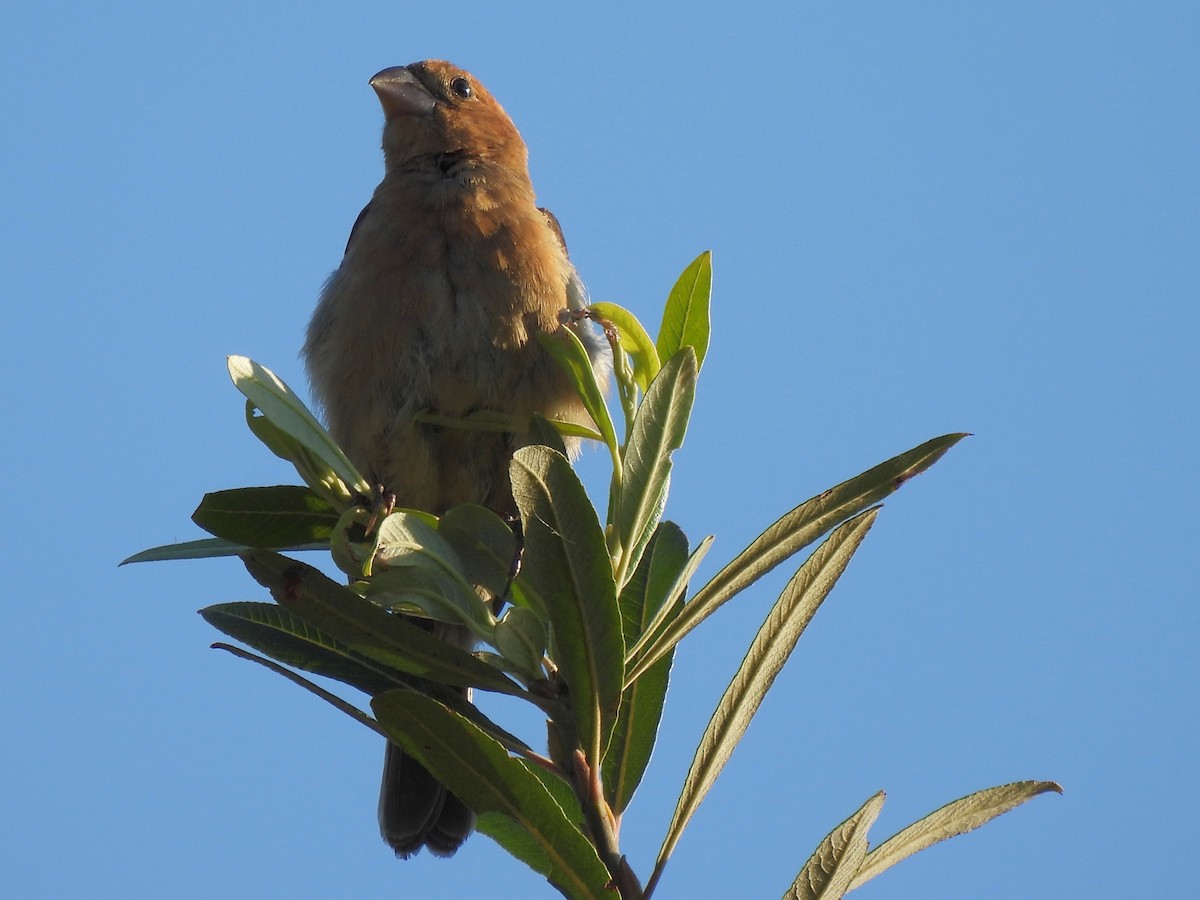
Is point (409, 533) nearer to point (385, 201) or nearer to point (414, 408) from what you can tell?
point (414, 408)

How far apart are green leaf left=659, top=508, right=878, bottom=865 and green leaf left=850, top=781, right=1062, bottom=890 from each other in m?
0.29

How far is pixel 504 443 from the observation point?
3.82 metres

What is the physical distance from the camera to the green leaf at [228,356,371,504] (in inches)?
90.0

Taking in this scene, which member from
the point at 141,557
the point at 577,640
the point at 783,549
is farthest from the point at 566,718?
the point at 141,557

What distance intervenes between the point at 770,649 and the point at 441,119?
3.28 m

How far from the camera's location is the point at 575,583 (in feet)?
6.40

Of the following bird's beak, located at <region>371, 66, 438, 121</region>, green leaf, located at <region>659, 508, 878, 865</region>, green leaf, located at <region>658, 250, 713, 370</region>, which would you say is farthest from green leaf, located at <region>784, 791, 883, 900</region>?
bird's beak, located at <region>371, 66, 438, 121</region>

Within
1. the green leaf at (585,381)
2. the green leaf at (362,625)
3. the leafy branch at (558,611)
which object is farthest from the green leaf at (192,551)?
the green leaf at (585,381)

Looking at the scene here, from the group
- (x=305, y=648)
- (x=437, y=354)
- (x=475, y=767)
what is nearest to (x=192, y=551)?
(x=305, y=648)

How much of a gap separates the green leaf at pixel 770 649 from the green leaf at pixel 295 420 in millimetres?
780

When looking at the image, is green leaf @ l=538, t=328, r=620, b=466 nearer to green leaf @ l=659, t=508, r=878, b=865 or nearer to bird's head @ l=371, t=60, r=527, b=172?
green leaf @ l=659, t=508, r=878, b=865

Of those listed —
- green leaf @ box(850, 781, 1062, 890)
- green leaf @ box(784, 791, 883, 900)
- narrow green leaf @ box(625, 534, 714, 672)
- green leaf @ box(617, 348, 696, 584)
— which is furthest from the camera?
green leaf @ box(617, 348, 696, 584)

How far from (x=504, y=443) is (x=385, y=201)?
107 cm

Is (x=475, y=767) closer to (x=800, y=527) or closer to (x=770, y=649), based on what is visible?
(x=770, y=649)
